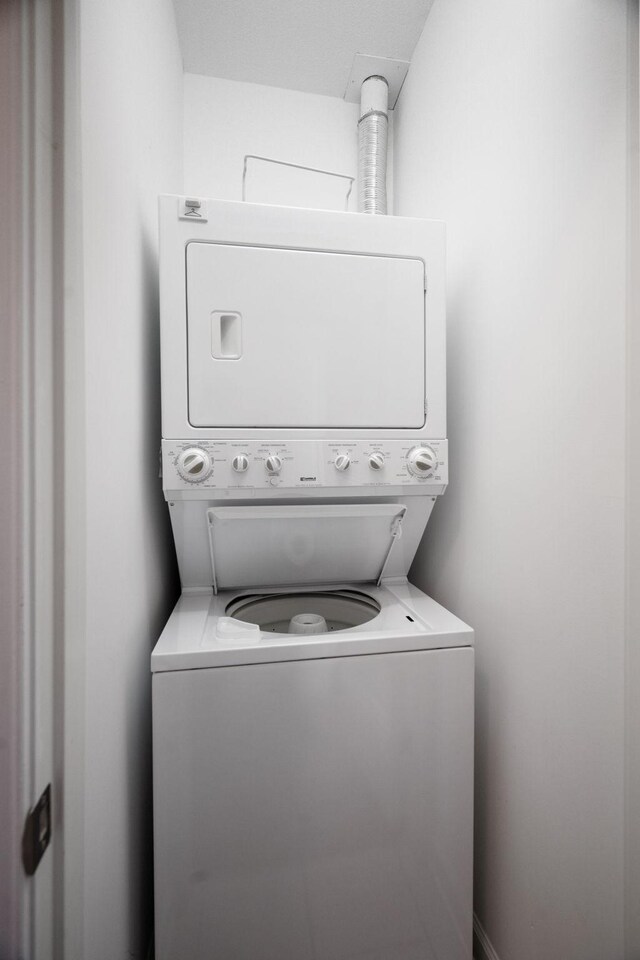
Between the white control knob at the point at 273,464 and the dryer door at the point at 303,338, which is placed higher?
the dryer door at the point at 303,338

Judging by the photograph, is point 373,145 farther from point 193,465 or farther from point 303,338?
point 193,465

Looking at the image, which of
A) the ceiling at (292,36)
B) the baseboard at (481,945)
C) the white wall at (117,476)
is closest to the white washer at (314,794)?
the white wall at (117,476)

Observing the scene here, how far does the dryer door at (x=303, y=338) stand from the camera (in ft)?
3.84

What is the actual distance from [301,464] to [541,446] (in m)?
0.66

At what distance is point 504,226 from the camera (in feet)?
4.10

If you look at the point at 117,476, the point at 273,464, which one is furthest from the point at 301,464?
the point at 117,476

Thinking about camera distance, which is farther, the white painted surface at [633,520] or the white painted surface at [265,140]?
the white painted surface at [265,140]

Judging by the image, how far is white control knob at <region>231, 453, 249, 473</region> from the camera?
1158 millimetres

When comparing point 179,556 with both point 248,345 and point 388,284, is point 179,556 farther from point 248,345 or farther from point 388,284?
point 388,284

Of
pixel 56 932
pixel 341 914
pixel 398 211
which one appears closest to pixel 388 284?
pixel 398 211

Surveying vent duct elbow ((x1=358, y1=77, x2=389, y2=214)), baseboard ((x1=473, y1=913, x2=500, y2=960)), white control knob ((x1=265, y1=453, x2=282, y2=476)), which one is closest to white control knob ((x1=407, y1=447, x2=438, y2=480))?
white control knob ((x1=265, y1=453, x2=282, y2=476))

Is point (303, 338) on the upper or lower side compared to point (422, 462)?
upper

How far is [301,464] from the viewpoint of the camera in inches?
47.9

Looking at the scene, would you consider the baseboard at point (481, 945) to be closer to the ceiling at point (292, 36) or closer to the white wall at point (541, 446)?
the white wall at point (541, 446)
